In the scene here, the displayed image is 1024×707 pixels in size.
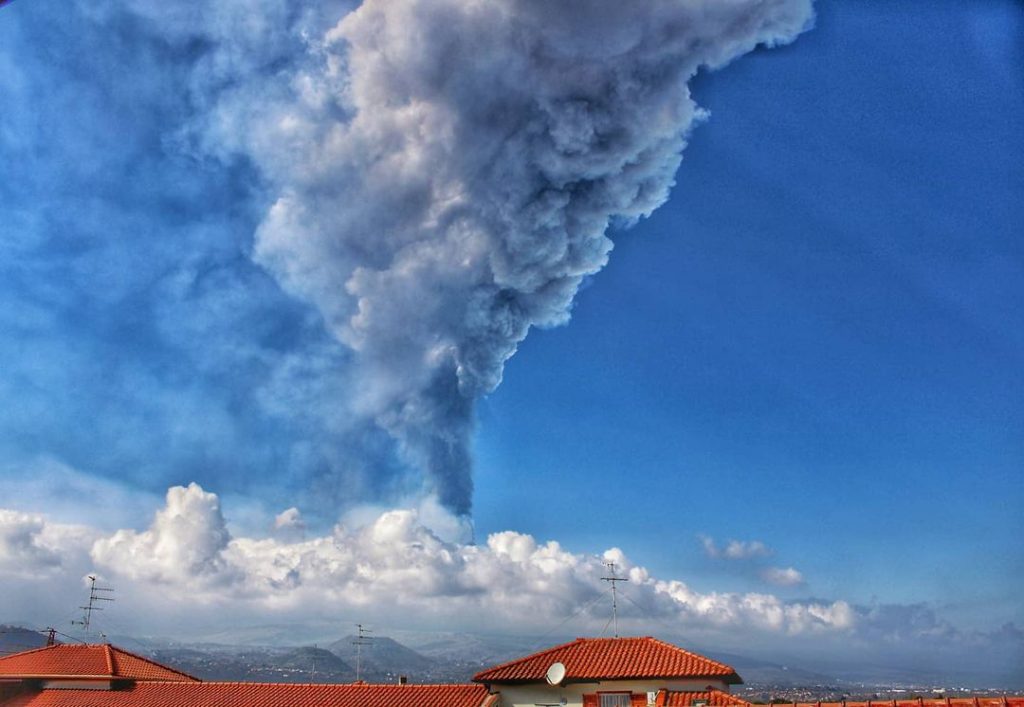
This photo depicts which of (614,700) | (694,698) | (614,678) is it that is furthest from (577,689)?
(694,698)

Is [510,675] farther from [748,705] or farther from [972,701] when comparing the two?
[972,701]

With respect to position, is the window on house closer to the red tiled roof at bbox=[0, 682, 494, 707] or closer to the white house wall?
the white house wall

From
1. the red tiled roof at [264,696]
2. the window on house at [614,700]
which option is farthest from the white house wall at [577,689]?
the red tiled roof at [264,696]

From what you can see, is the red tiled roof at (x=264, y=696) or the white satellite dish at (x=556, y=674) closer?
the white satellite dish at (x=556, y=674)

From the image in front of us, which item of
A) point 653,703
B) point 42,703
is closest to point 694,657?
point 653,703

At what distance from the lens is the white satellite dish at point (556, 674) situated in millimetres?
30828

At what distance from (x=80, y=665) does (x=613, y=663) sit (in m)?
25.2

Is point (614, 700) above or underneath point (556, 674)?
underneath

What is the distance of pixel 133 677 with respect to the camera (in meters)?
37.9

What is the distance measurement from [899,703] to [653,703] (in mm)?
12325

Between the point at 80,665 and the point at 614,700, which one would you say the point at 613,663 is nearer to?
the point at 614,700

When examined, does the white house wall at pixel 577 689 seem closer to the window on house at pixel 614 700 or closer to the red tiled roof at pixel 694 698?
the window on house at pixel 614 700

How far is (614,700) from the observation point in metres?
A: 30.8

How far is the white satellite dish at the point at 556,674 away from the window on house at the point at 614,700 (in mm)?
1655
